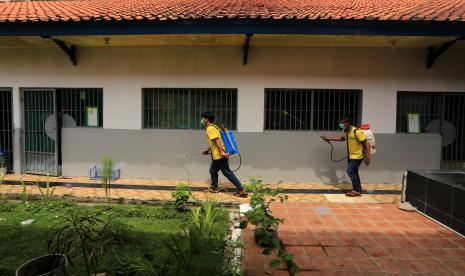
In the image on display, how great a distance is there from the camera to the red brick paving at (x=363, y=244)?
3457mm

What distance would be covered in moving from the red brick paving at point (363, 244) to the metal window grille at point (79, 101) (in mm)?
5189

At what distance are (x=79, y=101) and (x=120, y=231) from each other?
16.8ft

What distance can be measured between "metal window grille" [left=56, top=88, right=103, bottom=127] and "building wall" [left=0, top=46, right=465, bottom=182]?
347mm

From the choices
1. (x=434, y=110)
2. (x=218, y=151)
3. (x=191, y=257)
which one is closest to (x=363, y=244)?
(x=191, y=257)

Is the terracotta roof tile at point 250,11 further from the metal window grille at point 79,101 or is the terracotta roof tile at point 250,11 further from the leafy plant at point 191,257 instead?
the leafy plant at point 191,257

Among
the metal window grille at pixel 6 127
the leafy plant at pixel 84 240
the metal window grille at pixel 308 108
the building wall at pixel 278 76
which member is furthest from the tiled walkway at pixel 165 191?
the leafy plant at pixel 84 240

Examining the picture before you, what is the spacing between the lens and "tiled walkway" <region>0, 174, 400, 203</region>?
6.31 metres

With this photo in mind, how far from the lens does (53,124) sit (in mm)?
8109

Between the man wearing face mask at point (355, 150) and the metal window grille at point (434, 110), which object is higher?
the metal window grille at point (434, 110)

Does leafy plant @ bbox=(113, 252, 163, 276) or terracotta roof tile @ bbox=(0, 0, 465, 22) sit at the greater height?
terracotta roof tile @ bbox=(0, 0, 465, 22)

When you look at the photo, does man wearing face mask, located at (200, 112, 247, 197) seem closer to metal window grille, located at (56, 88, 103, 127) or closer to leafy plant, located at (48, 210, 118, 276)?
leafy plant, located at (48, 210, 118, 276)

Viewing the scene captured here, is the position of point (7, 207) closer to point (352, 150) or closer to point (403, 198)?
point (352, 150)

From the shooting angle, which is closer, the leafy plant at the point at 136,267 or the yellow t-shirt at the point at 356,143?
the leafy plant at the point at 136,267

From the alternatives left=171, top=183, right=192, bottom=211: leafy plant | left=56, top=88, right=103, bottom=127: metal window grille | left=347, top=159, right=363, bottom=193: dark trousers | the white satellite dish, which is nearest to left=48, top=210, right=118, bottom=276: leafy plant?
left=171, top=183, right=192, bottom=211: leafy plant
